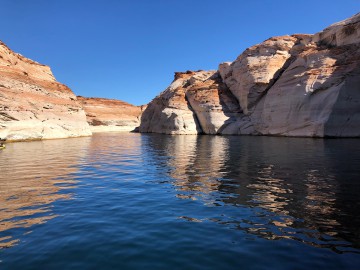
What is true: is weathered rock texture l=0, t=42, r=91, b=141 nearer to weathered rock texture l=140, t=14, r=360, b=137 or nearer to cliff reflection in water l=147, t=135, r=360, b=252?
weathered rock texture l=140, t=14, r=360, b=137

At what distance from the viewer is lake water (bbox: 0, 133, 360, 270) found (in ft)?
18.4

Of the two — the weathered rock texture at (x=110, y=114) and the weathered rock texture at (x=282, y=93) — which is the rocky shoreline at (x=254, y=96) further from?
→ the weathered rock texture at (x=110, y=114)

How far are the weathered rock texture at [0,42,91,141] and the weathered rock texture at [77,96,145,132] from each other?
44553 mm

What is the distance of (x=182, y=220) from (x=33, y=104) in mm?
40499

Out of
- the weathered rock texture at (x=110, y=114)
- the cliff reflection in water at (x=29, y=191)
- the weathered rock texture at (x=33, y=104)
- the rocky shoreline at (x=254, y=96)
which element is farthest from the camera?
the weathered rock texture at (x=110, y=114)

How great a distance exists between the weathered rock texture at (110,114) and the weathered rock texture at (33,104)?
44.6 m

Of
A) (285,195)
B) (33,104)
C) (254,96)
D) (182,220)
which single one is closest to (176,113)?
(254,96)

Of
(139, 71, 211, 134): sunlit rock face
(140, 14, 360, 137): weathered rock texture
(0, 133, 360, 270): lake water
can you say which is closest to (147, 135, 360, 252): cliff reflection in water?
(0, 133, 360, 270): lake water

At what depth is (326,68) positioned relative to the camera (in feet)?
135

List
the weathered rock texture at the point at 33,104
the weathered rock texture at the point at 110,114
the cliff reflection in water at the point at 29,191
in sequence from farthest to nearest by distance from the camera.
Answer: the weathered rock texture at the point at 110,114 < the weathered rock texture at the point at 33,104 < the cliff reflection in water at the point at 29,191

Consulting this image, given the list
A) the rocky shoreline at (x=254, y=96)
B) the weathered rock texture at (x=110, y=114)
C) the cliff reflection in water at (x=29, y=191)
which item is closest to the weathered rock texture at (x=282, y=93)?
the rocky shoreline at (x=254, y=96)

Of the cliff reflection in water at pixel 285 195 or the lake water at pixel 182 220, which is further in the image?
the cliff reflection in water at pixel 285 195

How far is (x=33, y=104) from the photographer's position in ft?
138

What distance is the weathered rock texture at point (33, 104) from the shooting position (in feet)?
124
